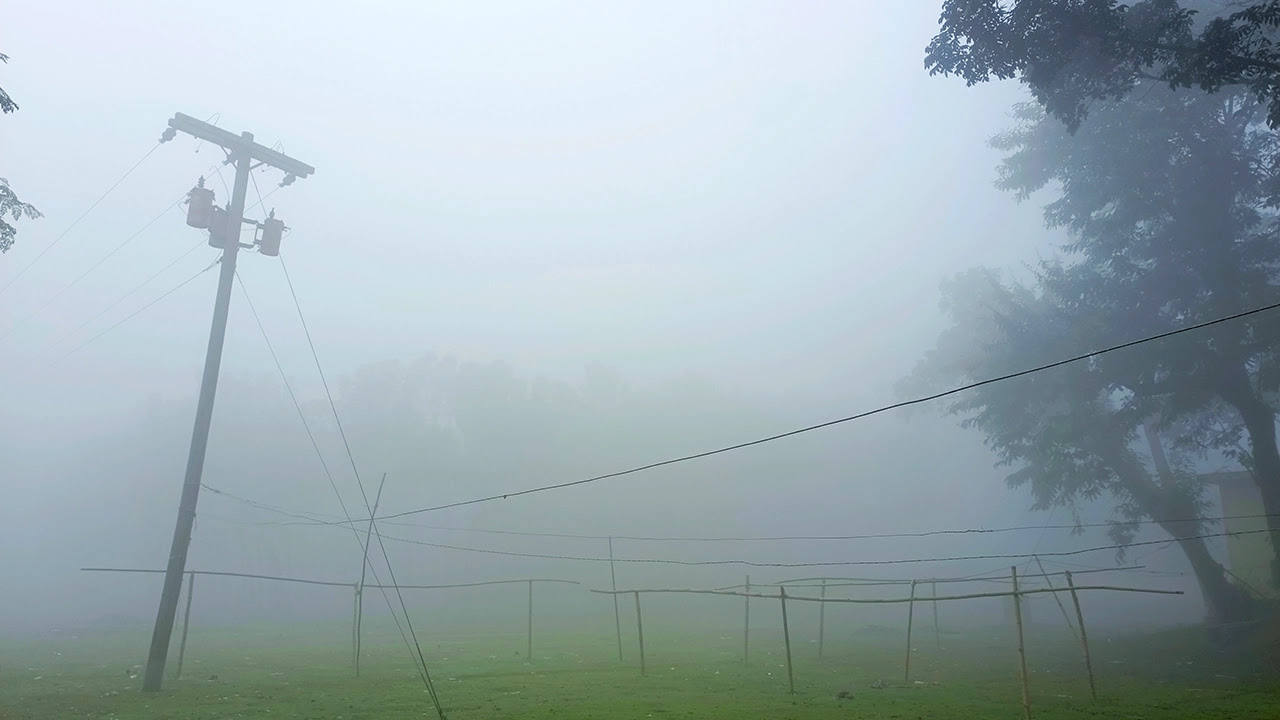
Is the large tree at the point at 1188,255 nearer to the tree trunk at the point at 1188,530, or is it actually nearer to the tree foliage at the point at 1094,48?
the tree trunk at the point at 1188,530

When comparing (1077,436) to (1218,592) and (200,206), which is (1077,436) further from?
(200,206)

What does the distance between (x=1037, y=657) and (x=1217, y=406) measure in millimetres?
11132

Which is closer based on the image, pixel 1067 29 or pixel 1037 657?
pixel 1067 29

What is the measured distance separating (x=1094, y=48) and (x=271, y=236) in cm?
2085

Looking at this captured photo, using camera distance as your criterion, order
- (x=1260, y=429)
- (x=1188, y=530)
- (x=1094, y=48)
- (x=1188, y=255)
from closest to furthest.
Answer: (x=1094, y=48)
(x=1260, y=429)
(x=1188, y=255)
(x=1188, y=530)

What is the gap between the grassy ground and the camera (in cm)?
1543

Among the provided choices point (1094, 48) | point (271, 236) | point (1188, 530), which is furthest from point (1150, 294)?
point (271, 236)

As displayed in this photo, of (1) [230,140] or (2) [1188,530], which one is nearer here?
(1) [230,140]

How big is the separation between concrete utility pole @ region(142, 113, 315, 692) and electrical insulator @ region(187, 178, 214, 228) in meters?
0.33

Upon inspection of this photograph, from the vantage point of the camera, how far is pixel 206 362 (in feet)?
65.9

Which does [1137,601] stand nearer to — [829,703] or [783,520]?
[783,520]

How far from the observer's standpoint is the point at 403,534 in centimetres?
6425

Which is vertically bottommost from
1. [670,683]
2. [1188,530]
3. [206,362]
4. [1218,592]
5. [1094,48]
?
[670,683]

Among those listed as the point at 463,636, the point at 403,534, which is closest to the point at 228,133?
the point at 463,636
